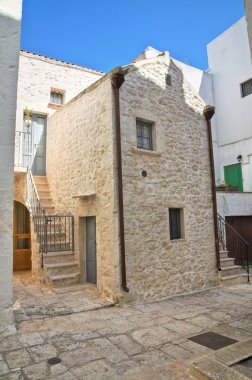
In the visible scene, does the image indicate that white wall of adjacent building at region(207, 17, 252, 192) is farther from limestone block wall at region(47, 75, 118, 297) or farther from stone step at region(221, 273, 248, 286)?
limestone block wall at region(47, 75, 118, 297)

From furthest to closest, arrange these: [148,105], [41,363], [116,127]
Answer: [148,105] < [116,127] < [41,363]

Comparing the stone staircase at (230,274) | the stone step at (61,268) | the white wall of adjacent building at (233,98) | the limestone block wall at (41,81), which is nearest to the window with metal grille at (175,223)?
the stone staircase at (230,274)

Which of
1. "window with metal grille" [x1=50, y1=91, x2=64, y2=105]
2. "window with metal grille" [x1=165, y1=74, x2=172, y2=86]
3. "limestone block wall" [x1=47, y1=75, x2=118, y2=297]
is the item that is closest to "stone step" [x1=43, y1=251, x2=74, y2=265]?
"limestone block wall" [x1=47, y1=75, x2=118, y2=297]

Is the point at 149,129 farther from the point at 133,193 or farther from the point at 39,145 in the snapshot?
the point at 39,145

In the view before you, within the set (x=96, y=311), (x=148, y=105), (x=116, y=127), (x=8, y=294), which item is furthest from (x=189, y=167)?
(x=8, y=294)

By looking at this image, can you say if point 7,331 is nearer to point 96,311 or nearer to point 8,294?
point 8,294

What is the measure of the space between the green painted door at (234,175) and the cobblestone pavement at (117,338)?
26.3 feet

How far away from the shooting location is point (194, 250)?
26.5ft

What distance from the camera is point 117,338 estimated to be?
179 inches

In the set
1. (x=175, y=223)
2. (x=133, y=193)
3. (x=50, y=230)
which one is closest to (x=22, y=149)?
(x=50, y=230)

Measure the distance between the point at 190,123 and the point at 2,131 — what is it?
5.55 meters

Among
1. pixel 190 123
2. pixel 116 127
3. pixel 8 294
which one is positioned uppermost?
pixel 190 123

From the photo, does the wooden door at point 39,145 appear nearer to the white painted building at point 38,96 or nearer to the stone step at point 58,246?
the white painted building at point 38,96

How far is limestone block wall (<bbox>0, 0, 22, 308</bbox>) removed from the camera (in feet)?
16.7
